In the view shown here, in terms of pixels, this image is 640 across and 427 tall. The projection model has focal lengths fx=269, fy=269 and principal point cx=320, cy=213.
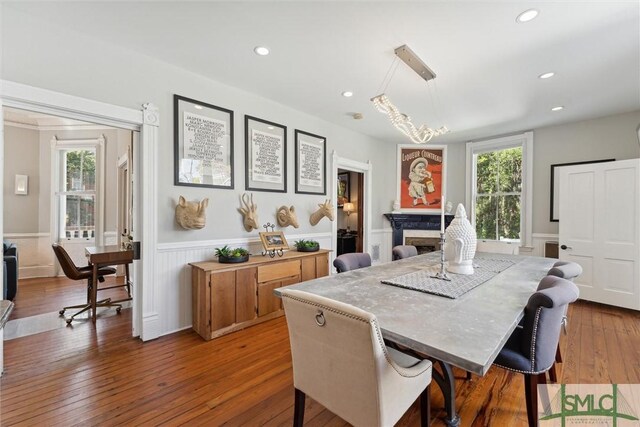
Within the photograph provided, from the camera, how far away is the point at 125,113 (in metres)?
2.46

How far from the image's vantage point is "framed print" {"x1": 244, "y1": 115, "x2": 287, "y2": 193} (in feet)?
10.9

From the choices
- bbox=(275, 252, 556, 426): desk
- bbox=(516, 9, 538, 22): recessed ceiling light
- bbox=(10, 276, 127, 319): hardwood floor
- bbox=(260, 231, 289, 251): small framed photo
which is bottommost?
bbox=(10, 276, 127, 319): hardwood floor

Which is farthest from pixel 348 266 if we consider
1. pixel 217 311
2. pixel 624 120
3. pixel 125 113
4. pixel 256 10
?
pixel 624 120

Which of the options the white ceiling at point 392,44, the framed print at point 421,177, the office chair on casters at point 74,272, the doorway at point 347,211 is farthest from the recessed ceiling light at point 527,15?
the office chair on casters at point 74,272

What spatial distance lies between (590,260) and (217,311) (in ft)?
16.0

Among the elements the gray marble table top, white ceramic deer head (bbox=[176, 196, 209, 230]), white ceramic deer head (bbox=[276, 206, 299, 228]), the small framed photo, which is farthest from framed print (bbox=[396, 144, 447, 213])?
white ceramic deer head (bbox=[176, 196, 209, 230])

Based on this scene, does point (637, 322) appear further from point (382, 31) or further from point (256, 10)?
point (256, 10)

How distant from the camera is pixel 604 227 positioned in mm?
3598

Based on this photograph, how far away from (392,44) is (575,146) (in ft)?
12.7

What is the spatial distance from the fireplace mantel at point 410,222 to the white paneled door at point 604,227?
6.16 feet

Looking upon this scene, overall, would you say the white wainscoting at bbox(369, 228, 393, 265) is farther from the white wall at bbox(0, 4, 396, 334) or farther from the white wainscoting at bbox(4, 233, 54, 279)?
the white wainscoting at bbox(4, 233, 54, 279)

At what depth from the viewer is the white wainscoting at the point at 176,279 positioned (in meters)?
2.69

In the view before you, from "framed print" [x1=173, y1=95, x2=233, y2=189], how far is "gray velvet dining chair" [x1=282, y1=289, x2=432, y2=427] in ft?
7.03

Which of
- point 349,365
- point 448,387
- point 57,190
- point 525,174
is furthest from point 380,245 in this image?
point 57,190
